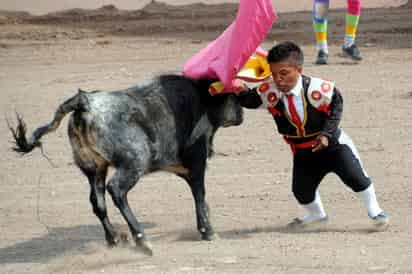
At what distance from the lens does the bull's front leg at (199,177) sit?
292 inches

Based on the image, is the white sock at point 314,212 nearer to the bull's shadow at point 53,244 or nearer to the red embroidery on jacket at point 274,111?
the red embroidery on jacket at point 274,111

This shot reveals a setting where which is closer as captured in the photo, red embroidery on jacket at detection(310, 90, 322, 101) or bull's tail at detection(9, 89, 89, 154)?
bull's tail at detection(9, 89, 89, 154)

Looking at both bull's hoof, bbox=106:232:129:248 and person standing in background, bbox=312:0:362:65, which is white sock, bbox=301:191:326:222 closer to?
bull's hoof, bbox=106:232:129:248

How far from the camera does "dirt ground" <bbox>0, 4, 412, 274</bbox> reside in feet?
22.6

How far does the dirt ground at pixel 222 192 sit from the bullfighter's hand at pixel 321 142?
0.60 metres

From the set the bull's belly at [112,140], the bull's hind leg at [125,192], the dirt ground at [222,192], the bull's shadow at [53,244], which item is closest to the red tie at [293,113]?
the dirt ground at [222,192]

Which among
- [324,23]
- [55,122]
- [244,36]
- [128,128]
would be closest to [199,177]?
[128,128]

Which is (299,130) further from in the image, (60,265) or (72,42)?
(72,42)

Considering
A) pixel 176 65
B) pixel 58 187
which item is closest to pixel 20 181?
pixel 58 187

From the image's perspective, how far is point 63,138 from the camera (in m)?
10.6

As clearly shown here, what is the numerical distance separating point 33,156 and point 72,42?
673 cm

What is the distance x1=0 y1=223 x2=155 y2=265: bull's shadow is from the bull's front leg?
0.56 meters

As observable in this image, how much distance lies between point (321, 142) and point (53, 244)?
194 centimetres

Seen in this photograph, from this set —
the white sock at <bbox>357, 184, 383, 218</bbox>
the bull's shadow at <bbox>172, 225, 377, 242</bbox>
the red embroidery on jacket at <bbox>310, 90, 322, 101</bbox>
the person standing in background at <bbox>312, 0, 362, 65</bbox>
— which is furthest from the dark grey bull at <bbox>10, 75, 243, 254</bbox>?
the person standing in background at <bbox>312, 0, 362, 65</bbox>
